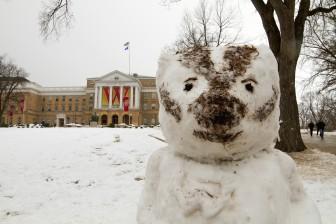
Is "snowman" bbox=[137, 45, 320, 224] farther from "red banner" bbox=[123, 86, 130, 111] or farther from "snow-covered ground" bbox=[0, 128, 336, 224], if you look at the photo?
"red banner" bbox=[123, 86, 130, 111]

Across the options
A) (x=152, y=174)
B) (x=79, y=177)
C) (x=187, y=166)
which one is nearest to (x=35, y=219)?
(x=79, y=177)

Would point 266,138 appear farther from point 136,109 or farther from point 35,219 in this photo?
point 136,109

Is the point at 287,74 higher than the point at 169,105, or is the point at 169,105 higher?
the point at 287,74

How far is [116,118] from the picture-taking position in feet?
246

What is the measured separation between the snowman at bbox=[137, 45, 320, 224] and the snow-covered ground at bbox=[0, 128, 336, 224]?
356 centimetres

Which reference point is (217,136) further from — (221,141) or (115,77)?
(115,77)

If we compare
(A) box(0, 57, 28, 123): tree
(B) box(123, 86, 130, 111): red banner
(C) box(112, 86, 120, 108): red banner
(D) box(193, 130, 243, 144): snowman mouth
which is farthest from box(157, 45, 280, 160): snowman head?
(C) box(112, 86, 120, 108): red banner

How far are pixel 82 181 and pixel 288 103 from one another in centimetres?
696

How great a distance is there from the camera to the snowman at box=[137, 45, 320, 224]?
1.67 meters

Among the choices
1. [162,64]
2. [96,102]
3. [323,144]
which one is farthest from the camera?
[96,102]

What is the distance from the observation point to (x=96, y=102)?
250 feet

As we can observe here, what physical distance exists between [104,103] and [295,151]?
2670 inches

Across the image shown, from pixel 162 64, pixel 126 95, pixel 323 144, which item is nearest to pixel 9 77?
pixel 126 95

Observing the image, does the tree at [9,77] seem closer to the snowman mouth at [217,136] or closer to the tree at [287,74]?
→ the tree at [287,74]
